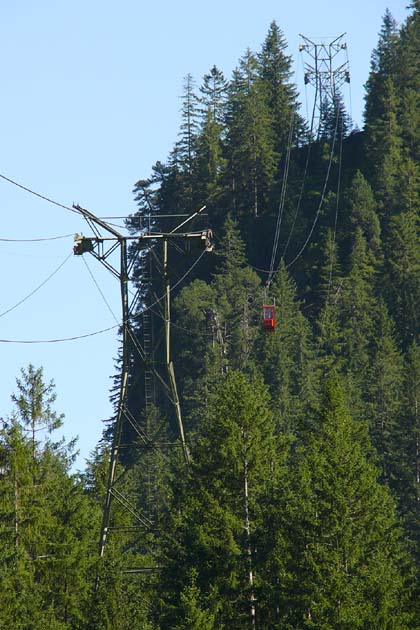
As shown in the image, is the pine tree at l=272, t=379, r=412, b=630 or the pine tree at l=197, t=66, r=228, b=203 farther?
the pine tree at l=197, t=66, r=228, b=203

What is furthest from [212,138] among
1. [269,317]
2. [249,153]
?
[269,317]

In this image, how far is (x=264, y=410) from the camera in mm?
55469

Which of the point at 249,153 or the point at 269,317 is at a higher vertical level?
the point at 249,153

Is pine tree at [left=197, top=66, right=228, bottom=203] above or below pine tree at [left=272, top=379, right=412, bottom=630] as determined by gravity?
above

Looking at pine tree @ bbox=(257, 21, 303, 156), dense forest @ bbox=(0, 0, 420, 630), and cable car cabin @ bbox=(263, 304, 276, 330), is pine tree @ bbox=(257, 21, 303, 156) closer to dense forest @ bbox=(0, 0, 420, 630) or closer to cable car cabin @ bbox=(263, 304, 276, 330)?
dense forest @ bbox=(0, 0, 420, 630)

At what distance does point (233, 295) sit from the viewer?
125938 mm

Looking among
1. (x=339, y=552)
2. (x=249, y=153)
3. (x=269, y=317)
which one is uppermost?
(x=249, y=153)

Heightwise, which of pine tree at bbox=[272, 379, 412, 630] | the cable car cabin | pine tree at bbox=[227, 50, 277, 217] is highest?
pine tree at bbox=[227, 50, 277, 217]

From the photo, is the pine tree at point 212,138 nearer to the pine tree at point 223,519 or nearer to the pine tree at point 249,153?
the pine tree at point 249,153

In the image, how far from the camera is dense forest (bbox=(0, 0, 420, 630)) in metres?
50.7

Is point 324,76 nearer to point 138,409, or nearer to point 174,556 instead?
point 138,409

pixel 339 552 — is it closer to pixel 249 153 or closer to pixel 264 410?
pixel 264 410

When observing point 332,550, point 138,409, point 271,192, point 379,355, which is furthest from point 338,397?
point 271,192

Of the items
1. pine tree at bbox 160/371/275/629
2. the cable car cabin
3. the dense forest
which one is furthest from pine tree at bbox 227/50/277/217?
pine tree at bbox 160/371/275/629
